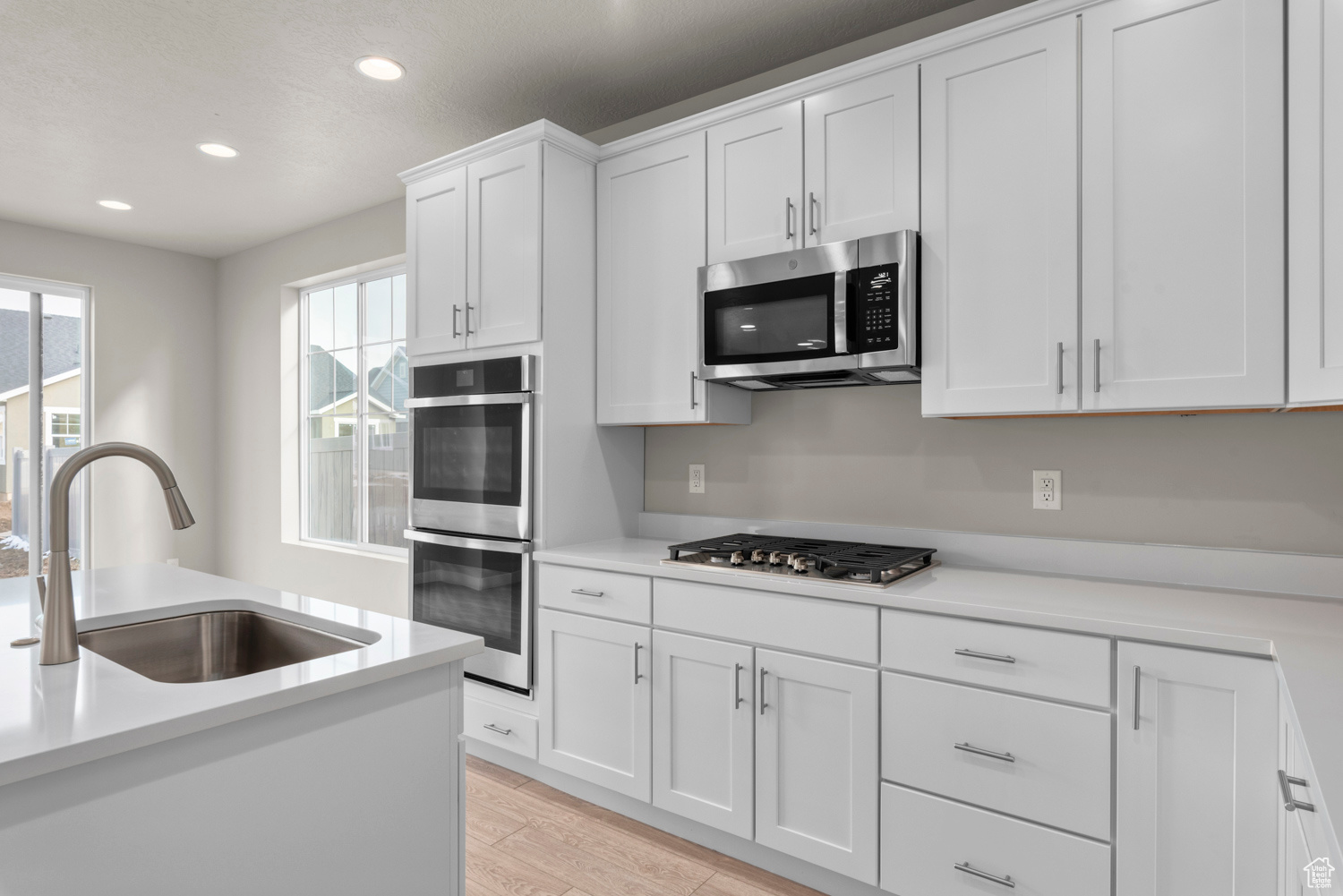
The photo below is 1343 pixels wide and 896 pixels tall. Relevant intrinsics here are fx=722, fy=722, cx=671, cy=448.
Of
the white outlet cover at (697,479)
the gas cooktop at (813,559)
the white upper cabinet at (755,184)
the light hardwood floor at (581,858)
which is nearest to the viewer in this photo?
the gas cooktop at (813,559)

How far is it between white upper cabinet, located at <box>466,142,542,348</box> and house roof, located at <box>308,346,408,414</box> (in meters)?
1.25

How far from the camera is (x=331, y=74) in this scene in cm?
277

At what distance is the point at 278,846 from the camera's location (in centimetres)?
108

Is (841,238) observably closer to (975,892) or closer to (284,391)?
(975,892)

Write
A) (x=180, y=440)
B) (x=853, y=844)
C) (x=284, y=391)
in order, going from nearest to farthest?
(x=853, y=844)
(x=284, y=391)
(x=180, y=440)

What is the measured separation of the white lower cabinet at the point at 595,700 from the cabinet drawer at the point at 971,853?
0.82 metres

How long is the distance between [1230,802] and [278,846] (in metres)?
1.77

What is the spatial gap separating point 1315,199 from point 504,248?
2407mm

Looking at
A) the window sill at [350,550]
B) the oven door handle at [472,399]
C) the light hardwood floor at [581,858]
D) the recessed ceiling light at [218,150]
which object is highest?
the recessed ceiling light at [218,150]

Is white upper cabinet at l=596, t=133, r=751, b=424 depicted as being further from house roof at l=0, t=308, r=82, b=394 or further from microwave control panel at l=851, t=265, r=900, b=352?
house roof at l=0, t=308, r=82, b=394

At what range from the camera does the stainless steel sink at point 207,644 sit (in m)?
1.54

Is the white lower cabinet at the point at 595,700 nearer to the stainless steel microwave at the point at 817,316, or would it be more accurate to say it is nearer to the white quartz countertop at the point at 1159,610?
the white quartz countertop at the point at 1159,610

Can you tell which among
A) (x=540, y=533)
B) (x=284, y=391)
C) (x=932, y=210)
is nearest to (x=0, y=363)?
(x=284, y=391)

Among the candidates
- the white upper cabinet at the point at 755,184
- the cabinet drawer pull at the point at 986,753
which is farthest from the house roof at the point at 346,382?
the cabinet drawer pull at the point at 986,753
